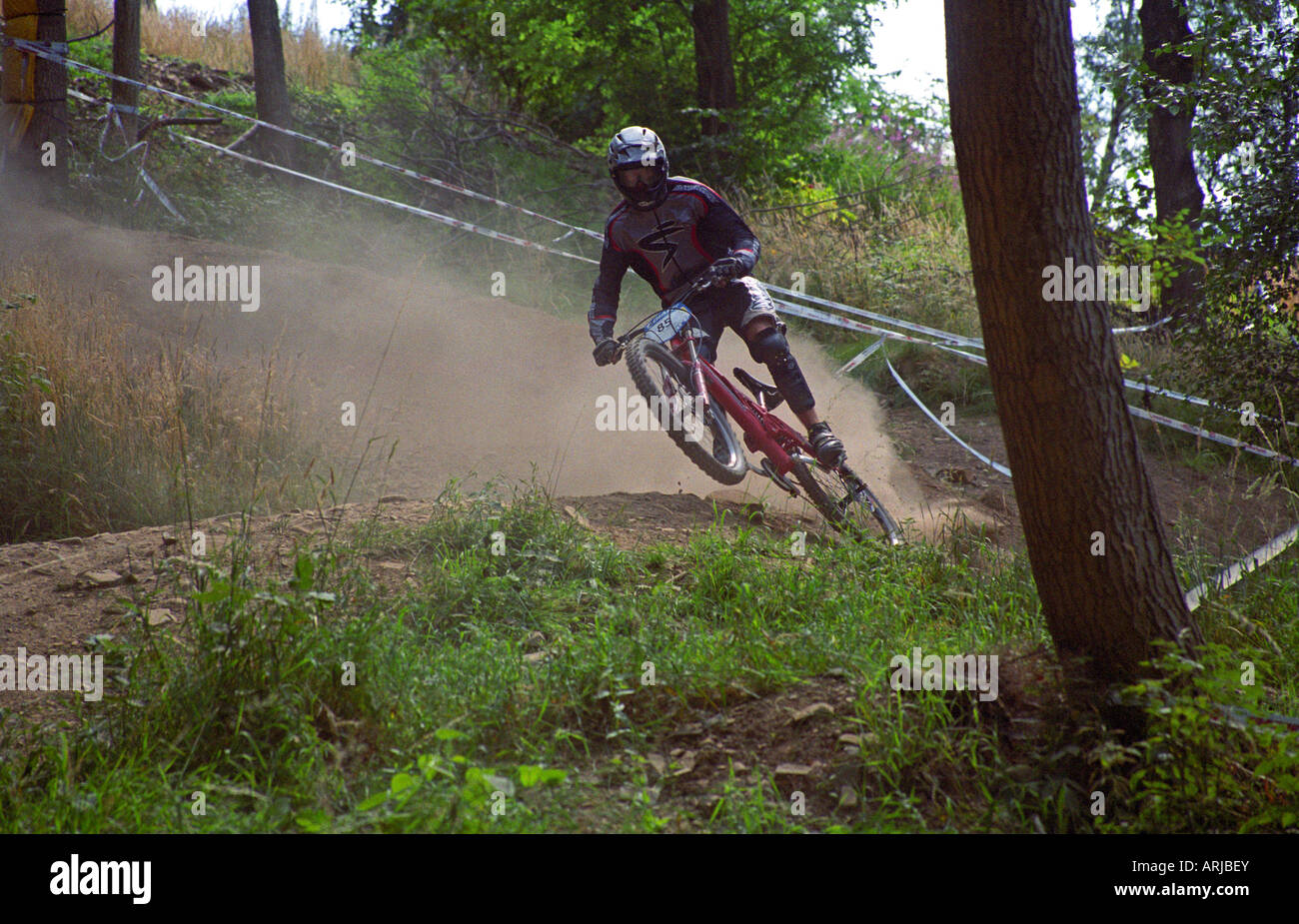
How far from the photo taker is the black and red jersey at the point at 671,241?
6.99 meters

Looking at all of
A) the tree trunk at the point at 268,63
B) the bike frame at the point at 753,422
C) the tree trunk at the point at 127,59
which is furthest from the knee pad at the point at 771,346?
the tree trunk at the point at 127,59

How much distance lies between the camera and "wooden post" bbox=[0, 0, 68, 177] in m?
11.9

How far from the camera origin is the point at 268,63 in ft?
46.1

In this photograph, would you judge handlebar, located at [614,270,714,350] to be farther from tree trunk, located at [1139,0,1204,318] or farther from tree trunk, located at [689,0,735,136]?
tree trunk, located at [689,0,735,136]

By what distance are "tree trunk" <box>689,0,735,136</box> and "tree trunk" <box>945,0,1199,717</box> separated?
12191 millimetres

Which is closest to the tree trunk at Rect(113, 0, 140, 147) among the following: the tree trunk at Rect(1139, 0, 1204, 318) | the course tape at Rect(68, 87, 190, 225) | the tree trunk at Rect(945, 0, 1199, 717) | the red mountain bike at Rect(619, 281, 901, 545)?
the course tape at Rect(68, 87, 190, 225)

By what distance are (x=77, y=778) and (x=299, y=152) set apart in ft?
44.9

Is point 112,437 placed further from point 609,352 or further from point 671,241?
point 671,241

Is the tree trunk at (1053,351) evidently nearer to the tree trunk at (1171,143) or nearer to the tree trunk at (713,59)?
the tree trunk at (1171,143)

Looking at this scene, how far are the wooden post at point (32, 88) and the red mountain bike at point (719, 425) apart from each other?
31.5ft

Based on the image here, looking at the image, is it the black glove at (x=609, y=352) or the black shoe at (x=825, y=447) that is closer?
the black glove at (x=609, y=352)

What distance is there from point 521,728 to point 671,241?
4285 millimetres

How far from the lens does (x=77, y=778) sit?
337 cm
